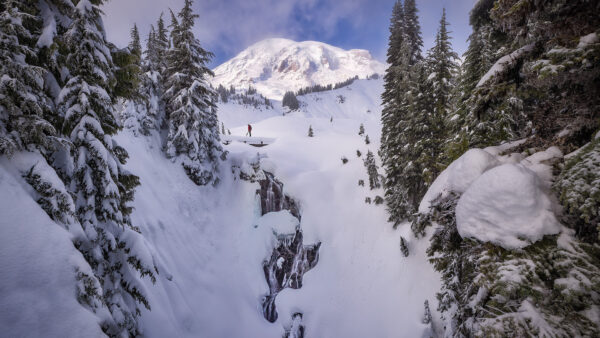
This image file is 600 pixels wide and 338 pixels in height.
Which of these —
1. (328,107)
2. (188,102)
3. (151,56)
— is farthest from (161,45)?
(328,107)

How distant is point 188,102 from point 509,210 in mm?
19567

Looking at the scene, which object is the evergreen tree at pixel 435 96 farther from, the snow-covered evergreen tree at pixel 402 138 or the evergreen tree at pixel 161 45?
the evergreen tree at pixel 161 45

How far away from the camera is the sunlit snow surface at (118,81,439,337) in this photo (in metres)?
12.3

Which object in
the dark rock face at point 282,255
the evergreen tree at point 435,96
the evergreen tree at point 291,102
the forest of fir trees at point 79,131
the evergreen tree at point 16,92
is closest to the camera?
the evergreen tree at point 16,92

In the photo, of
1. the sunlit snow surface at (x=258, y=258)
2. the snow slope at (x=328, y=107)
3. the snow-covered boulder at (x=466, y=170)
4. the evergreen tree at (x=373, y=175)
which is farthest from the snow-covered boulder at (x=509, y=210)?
the snow slope at (x=328, y=107)

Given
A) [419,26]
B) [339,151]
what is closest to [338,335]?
[339,151]

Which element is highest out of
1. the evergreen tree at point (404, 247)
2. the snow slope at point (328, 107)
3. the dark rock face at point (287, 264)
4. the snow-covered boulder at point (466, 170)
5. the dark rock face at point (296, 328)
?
the snow slope at point (328, 107)

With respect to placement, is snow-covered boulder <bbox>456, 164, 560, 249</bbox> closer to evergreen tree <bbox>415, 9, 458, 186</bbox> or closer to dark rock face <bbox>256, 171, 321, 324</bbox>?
evergreen tree <bbox>415, 9, 458, 186</bbox>

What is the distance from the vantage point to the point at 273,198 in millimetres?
22047

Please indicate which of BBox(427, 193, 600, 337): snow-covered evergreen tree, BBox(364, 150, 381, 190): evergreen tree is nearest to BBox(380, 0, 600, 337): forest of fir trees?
BBox(427, 193, 600, 337): snow-covered evergreen tree

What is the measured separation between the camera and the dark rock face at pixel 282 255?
17359 mm

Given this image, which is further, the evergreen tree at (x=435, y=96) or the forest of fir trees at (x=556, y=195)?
the evergreen tree at (x=435, y=96)

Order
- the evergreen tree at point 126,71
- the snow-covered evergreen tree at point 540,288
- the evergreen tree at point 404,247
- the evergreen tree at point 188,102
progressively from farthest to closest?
the evergreen tree at point 188,102 → the evergreen tree at point 404,247 → the evergreen tree at point 126,71 → the snow-covered evergreen tree at point 540,288

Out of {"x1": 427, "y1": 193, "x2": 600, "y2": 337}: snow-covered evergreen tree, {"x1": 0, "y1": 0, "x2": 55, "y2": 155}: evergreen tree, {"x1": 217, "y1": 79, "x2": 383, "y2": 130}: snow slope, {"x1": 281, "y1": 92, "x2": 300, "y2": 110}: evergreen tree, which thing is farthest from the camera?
{"x1": 281, "y1": 92, "x2": 300, "y2": 110}: evergreen tree
